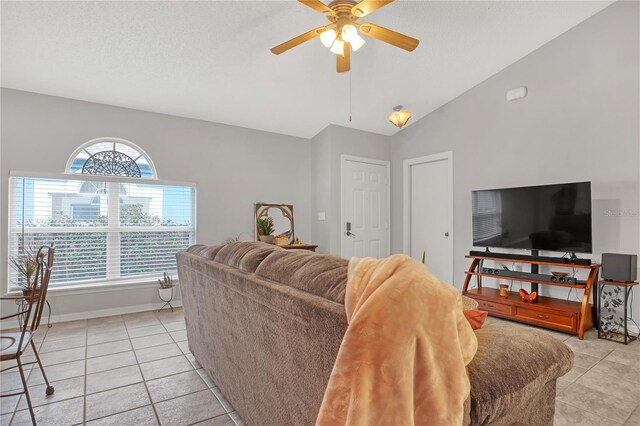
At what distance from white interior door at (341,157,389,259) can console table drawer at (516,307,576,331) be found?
2.24 metres

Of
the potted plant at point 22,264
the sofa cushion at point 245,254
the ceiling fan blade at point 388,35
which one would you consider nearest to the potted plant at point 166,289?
the potted plant at point 22,264

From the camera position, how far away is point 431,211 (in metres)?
5.11

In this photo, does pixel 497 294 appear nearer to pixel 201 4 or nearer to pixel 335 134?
pixel 335 134

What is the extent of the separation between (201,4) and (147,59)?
34.5 inches

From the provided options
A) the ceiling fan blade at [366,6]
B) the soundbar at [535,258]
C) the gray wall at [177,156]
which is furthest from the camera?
the gray wall at [177,156]

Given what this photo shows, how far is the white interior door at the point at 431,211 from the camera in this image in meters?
4.84

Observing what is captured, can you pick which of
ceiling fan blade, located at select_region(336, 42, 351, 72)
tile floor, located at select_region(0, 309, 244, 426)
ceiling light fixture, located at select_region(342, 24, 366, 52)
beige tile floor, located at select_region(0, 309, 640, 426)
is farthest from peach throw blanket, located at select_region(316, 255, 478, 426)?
ceiling fan blade, located at select_region(336, 42, 351, 72)

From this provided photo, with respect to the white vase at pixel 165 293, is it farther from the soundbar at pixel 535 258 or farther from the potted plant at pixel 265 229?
the soundbar at pixel 535 258

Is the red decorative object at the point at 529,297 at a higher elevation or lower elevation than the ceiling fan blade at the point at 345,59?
lower

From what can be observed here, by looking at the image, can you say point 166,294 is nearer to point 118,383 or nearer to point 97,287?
point 97,287

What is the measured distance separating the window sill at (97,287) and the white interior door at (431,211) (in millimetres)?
3724

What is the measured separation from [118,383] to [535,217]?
4.03 meters

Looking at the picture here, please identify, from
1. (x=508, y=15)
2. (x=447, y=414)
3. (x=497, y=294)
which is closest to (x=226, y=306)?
(x=447, y=414)

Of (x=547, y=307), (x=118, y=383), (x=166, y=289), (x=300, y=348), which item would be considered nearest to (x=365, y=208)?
(x=547, y=307)
